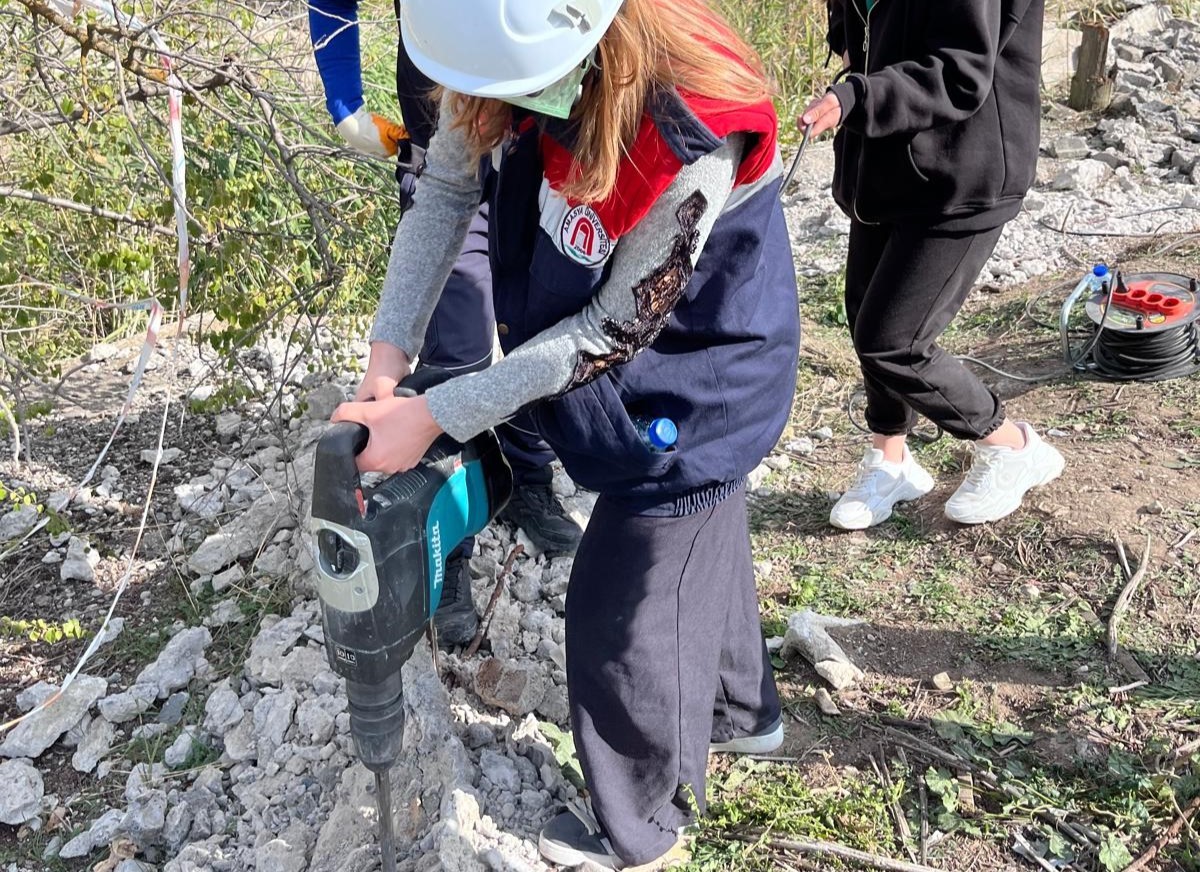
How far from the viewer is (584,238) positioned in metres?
1.57

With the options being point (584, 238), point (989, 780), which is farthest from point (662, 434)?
point (989, 780)

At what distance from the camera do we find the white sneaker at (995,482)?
9.78 feet

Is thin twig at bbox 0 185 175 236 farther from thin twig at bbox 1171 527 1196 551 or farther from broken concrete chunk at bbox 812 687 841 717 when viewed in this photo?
thin twig at bbox 1171 527 1196 551

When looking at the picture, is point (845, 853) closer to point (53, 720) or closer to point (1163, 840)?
point (1163, 840)

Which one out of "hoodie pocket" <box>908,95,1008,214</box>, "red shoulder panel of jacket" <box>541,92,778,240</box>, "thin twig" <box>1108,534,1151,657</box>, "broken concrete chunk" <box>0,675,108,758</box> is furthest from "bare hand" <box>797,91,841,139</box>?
"broken concrete chunk" <box>0,675,108,758</box>

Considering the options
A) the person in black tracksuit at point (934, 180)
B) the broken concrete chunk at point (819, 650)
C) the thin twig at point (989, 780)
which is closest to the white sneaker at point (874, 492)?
the person in black tracksuit at point (934, 180)

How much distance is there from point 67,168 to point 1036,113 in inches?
98.1

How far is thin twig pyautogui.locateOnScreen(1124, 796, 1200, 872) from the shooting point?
2.07 metres

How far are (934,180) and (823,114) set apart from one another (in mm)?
459

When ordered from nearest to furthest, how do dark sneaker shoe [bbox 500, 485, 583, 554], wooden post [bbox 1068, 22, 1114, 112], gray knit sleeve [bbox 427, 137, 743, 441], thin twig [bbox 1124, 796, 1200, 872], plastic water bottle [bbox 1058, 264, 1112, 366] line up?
gray knit sleeve [bbox 427, 137, 743, 441] → thin twig [bbox 1124, 796, 1200, 872] → dark sneaker shoe [bbox 500, 485, 583, 554] → plastic water bottle [bbox 1058, 264, 1112, 366] → wooden post [bbox 1068, 22, 1114, 112]

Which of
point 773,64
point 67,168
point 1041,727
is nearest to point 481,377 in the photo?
point 1041,727

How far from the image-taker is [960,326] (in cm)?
433

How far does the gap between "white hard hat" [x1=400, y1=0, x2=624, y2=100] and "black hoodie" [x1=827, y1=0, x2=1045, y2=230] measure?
38.2 inches

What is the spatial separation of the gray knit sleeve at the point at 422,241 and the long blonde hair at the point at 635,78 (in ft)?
1.50
